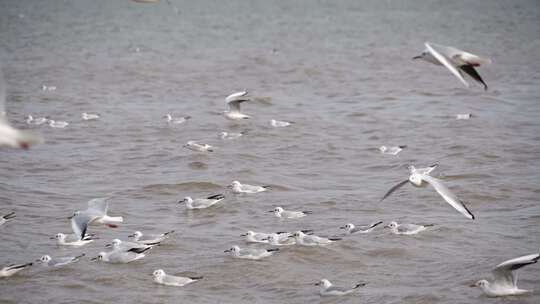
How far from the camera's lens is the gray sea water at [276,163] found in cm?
1026

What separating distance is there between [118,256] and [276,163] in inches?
228

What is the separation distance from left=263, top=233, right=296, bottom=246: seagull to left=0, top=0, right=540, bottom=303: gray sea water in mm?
141

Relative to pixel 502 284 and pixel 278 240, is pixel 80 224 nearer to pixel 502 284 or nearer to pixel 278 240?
pixel 278 240

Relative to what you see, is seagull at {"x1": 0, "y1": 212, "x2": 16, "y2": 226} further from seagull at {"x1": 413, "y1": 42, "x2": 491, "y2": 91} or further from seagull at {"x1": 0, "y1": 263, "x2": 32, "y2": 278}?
seagull at {"x1": 413, "y1": 42, "x2": 491, "y2": 91}

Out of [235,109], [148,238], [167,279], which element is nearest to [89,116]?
[235,109]

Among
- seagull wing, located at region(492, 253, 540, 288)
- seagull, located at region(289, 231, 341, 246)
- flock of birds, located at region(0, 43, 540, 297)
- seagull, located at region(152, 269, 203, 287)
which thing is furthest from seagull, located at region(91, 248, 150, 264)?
seagull wing, located at region(492, 253, 540, 288)

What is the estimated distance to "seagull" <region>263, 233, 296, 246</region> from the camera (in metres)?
11.1

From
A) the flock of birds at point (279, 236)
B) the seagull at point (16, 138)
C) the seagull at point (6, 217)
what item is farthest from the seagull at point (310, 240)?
the seagull at point (16, 138)

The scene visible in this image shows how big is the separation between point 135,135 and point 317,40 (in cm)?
1994

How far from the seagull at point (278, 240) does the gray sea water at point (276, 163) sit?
14 centimetres

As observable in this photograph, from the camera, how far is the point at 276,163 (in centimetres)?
1598

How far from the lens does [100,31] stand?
43.0 metres

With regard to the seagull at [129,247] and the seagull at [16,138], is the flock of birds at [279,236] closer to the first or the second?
the seagull at [129,247]

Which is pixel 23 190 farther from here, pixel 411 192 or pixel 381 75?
pixel 381 75
